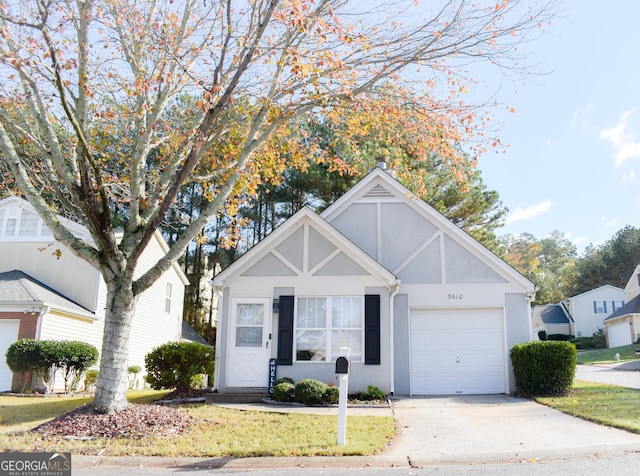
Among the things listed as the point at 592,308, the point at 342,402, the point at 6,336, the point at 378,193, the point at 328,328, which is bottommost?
the point at 342,402

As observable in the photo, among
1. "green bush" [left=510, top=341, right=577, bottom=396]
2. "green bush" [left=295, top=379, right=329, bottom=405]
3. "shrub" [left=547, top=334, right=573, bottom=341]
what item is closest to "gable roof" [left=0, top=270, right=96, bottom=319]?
"green bush" [left=295, top=379, right=329, bottom=405]

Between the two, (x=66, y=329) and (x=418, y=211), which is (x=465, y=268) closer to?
(x=418, y=211)

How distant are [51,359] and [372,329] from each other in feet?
30.8

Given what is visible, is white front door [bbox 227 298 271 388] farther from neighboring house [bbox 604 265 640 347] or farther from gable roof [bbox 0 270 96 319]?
neighboring house [bbox 604 265 640 347]

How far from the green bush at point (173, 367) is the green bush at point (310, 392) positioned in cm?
300

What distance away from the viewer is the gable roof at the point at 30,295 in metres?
16.5

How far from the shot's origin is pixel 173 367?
43.7ft

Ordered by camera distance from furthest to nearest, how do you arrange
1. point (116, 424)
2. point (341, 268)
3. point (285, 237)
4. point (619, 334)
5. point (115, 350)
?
point (619, 334), point (285, 237), point (341, 268), point (115, 350), point (116, 424)

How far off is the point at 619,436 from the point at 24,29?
11.7m

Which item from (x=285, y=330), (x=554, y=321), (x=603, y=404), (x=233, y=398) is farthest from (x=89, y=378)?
(x=554, y=321)

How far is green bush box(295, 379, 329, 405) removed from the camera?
1183cm

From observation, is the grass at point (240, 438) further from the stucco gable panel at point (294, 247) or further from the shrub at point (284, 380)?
the stucco gable panel at point (294, 247)

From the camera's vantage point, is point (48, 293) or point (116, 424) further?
point (48, 293)

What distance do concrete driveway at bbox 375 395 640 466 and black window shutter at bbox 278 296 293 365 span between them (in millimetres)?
3143
